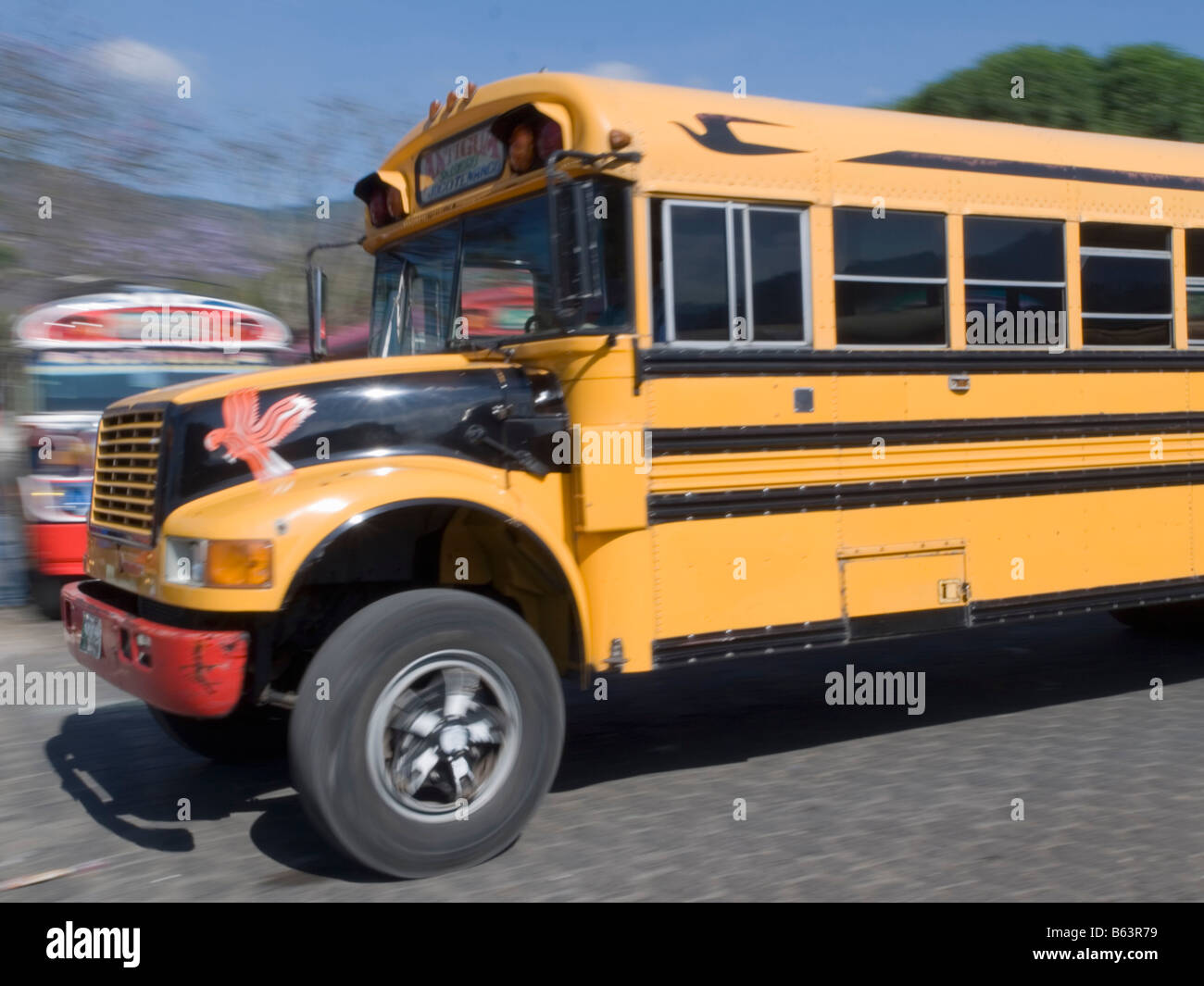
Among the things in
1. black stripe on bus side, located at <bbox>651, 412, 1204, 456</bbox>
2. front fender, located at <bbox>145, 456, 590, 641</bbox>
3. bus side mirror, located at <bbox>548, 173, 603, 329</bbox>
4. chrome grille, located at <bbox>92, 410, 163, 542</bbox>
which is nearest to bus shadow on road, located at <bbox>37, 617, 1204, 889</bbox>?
front fender, located at <bbox>145, 456, 590, 641</bbox>

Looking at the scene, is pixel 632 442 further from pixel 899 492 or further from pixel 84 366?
pixel 84 366

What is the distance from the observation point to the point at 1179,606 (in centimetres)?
799

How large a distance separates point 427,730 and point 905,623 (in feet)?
6.76

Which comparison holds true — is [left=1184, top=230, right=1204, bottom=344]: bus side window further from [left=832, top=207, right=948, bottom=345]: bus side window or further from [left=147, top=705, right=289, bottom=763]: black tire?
[left=147, top=705, right=289, bottom=763]: black tire

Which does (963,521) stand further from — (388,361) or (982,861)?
(388,361)

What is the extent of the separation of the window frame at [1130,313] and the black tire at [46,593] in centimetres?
716

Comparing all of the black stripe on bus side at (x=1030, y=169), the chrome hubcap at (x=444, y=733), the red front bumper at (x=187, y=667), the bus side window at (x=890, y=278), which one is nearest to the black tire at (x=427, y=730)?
the chrome hubcap at (x=444, y=733)

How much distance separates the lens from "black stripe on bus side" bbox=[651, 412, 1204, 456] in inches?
187

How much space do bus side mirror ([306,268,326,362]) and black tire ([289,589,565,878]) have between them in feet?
6.19

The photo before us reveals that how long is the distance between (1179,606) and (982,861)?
448cm

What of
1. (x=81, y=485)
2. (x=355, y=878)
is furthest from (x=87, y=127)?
(x=355, y=878)

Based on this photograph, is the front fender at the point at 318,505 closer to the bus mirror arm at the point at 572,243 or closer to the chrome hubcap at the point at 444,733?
the chrome hubcap at the point at 444,733

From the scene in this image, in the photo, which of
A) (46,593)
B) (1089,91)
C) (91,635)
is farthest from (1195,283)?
(1089,91)

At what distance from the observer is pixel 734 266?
480 cm
